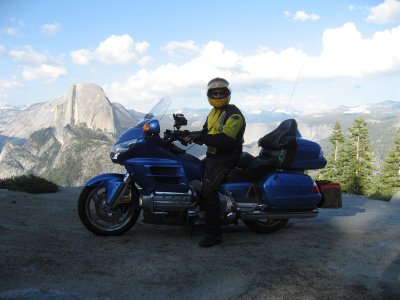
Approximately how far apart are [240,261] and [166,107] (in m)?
2.97

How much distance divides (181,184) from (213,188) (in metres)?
0.52

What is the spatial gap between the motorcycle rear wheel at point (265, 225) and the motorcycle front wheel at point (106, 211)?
1.97 m

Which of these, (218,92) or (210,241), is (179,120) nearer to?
(218,92)

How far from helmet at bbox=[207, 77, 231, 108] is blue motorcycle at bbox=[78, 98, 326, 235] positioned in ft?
1.82

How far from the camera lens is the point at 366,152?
43688 mm

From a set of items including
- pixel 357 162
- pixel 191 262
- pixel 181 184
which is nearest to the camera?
pixel 191 262

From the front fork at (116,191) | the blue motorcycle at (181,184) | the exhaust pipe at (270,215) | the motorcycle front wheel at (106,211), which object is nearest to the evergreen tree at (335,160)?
the exhaust pipe at (270,215)

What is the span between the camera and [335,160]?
45.3 metres

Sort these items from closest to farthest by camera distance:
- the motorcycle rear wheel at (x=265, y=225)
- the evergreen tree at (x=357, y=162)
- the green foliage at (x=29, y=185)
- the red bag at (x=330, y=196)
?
the red bag at (x=330, y=196) < the motorcycle rear wheel at (x=265, y=225) < the green foliage at (x=29, y=185) < the evergreen tree at (x=357, y=162)

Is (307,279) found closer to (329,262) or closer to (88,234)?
(329,262)

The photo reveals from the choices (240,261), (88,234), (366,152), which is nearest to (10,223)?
(88,234)

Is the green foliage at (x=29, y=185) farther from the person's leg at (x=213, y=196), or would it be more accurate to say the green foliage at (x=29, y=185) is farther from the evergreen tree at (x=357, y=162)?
the evergreen tree at (x=357, y=162)

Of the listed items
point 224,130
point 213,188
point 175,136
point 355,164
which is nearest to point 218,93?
point 224,130

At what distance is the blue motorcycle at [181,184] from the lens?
5.83 m
